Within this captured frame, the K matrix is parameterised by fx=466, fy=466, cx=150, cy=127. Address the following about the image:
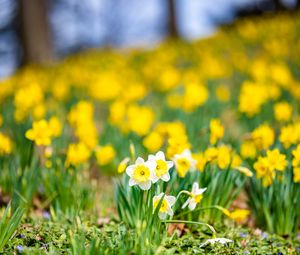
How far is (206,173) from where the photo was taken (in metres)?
2.65

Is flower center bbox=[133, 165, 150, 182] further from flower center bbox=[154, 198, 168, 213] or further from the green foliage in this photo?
the green foliage

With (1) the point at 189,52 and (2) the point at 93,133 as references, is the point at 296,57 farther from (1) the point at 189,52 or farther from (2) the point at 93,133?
(2) the point at 93,133

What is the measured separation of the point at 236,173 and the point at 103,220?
82 cm

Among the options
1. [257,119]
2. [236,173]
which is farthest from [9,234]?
[257,119]

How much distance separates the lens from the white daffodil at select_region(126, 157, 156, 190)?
210 cm

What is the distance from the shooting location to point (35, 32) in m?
9.32

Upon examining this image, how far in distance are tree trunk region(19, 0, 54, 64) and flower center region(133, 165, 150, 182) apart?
24.8 ft

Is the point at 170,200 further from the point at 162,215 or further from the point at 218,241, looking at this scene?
the point at 218,241

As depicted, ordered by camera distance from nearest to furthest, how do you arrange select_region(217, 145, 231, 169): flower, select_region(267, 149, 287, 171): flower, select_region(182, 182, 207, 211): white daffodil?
select_region(182, 182, 207, 211): white daffodil, select_region(267, 149, 287, 171): flower, select_region(217, 145, 231, 169): flower

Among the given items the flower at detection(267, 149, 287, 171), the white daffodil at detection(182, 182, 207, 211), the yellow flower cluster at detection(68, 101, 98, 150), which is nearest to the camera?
the white daffodil at detection(182, 182, 207, 211)

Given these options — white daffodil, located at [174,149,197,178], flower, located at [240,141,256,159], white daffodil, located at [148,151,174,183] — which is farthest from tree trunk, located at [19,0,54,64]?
white daffodil, located at [148,151,174,183]

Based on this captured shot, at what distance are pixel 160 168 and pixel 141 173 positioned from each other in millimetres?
94

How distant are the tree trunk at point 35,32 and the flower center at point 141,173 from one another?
24.8ft

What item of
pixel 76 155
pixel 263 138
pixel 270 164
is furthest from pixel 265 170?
pixel 76 155
